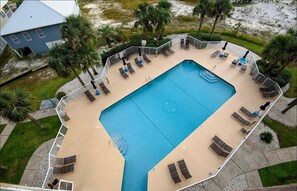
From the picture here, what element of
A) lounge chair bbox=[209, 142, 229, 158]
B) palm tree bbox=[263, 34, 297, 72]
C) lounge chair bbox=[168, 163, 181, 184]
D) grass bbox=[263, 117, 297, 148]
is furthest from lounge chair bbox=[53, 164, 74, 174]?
palm tree bbox=[263, 34, 297, 72]

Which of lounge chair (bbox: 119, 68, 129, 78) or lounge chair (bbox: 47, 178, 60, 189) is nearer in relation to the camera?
lounge chair (bbox: 47, 178, 60, 189)

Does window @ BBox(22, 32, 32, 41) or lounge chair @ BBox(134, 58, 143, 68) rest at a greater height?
window @ BBox(22, 32, 32, 41)

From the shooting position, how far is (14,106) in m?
14.3

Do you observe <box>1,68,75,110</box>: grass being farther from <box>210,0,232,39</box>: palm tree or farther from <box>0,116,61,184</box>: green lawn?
<box>210,0,232,39</box>: palm tree

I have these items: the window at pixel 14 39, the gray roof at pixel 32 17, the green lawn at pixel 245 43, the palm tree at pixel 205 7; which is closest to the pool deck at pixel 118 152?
the green lawn at pixel 245 43

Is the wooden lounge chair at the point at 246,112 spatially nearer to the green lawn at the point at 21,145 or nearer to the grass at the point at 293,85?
the grass at the point at 293,85

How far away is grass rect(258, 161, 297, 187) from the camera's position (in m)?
13.1

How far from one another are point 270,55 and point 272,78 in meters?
3.28

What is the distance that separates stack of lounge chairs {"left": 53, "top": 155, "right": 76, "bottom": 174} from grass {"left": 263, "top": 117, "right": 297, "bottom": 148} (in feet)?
66.0

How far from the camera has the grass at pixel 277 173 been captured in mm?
13086

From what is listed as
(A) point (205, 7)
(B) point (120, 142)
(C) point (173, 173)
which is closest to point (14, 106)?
(B) point (120, 142)

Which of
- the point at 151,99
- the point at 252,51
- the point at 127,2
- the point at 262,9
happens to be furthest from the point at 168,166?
the point at 127,2

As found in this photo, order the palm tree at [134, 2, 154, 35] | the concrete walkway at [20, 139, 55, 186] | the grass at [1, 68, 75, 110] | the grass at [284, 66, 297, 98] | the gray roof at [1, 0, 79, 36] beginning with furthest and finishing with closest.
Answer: the gray roof at [1, 0, 79, 36] → the grass at [1, 68, 75, 110] → the palm tree at [134, 2, 154, 35] → the grass at [284, 66, 297, 98] → the concrete walkway at [20, 139, 55, 186]

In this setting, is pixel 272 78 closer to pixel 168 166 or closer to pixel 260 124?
pixel 260 124
